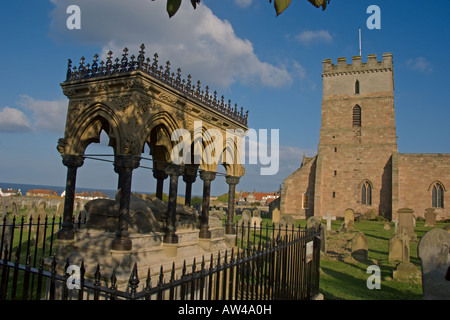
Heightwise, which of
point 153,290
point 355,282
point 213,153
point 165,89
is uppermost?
point 165,89

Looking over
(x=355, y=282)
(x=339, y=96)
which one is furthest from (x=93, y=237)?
(x=339, y=96)

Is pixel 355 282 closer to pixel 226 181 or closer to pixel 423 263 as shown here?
pixel 423 263

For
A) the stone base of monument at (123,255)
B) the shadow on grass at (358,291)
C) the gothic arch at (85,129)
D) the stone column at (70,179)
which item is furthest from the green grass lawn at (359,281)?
the gothic arch at (85,129)

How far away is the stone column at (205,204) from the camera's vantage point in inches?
364

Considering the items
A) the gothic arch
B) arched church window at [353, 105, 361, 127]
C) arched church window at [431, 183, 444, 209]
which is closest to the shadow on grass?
the gothic arch

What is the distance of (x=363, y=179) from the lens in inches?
1303

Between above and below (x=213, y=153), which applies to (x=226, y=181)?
below

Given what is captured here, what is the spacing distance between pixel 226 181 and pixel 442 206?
27814 millimetres

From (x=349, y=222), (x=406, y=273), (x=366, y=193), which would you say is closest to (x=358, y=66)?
(x=366, y=193)

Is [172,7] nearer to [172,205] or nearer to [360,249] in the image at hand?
[172,205]

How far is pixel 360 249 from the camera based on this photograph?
12.8 meters

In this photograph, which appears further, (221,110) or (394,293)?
(221,110)

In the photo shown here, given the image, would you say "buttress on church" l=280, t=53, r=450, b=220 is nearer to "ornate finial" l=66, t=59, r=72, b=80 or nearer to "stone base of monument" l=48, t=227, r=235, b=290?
"stone base of monument" l=48, t=227, r=235, b=290
